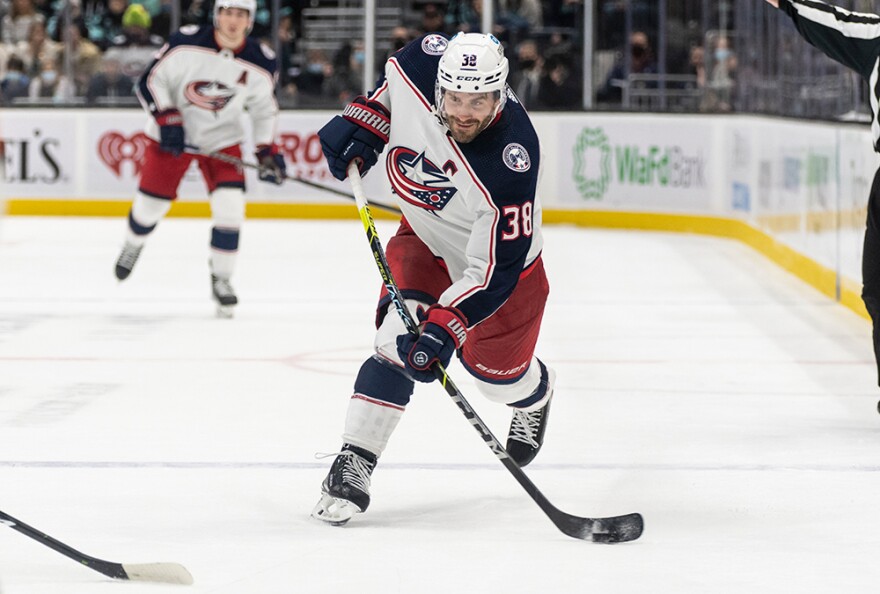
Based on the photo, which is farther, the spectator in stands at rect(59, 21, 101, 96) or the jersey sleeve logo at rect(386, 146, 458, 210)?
the spectator in stands at rect(59, 21, 101, 96)

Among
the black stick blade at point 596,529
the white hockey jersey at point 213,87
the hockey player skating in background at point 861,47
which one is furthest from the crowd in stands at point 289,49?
the black stick blade at point 596,529

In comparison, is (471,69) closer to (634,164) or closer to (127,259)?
(127,259)

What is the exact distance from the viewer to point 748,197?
31.6 feet

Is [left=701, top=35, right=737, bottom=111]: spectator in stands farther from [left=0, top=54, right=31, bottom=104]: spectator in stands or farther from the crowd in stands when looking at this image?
[left=0, top=54, right=31, bottom=104]: spectator in stands

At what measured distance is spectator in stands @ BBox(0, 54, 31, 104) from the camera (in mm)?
11680

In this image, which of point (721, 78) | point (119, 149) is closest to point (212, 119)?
point (721, 78)

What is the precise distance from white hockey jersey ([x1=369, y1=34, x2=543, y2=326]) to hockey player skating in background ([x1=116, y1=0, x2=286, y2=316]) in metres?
3.31

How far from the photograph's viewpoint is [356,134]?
3.16 metres

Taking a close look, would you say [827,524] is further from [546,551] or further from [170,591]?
[170,591]

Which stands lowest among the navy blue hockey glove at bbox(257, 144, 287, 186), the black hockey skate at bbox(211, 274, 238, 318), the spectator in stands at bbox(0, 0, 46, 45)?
the black hockey skate at bbox(211, 274, 238, 318)

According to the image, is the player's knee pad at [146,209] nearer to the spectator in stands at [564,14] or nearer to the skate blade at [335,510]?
the skate blade at [335,510]

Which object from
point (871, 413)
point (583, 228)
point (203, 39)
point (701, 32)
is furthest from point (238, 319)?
point (701, 32)

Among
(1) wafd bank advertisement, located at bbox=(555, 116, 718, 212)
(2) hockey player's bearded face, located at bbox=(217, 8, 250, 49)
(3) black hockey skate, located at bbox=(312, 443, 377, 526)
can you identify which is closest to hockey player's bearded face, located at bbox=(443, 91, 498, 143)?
(3) black hockey skate, located at bbox=(312, 443, 377, 526)

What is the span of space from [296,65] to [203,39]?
5325 mm
